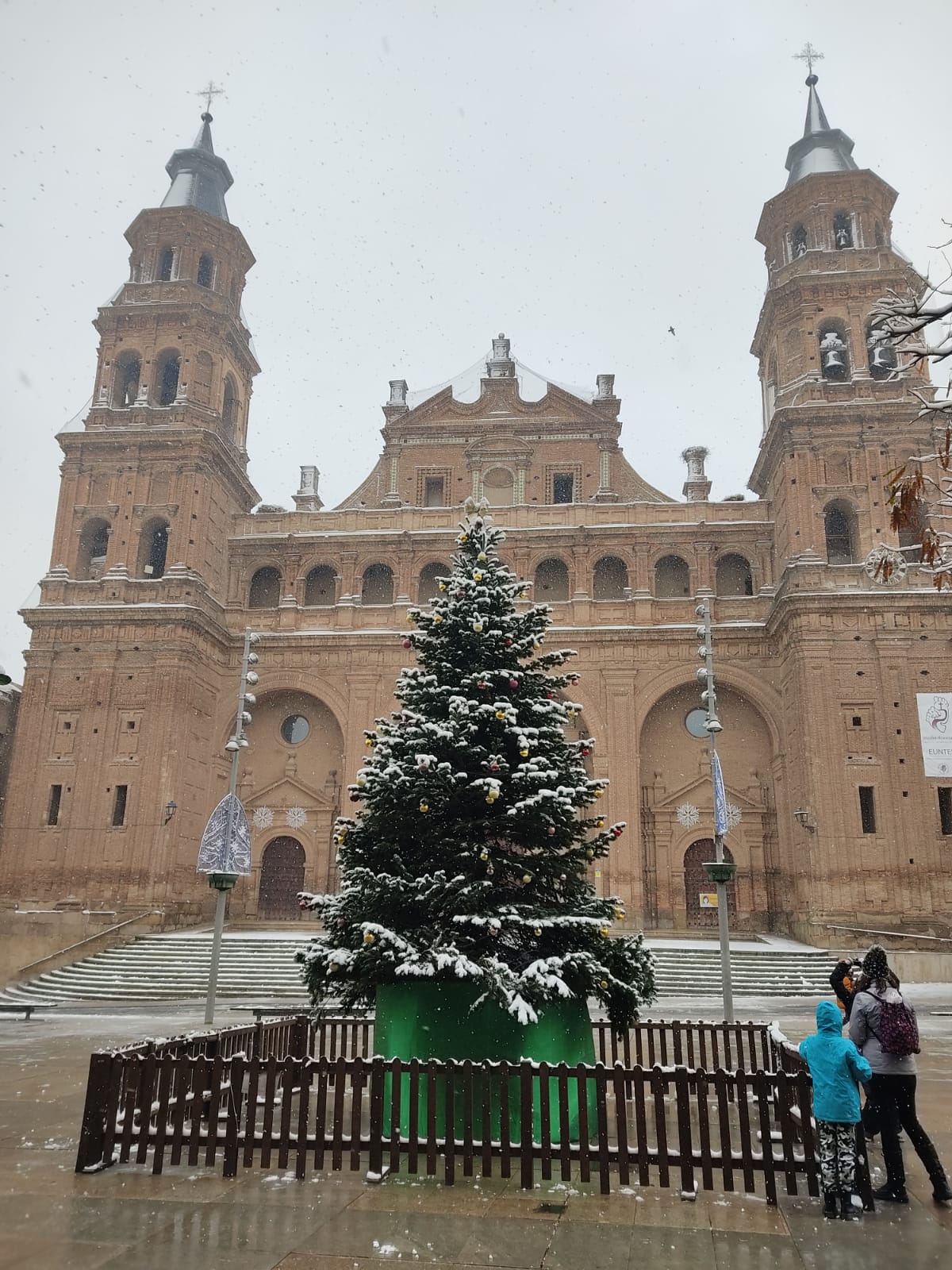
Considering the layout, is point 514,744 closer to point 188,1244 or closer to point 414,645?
point 414,645


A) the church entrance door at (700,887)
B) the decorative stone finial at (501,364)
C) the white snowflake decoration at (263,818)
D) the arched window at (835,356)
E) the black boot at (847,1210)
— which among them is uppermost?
the decorative stone finial at (501,364)

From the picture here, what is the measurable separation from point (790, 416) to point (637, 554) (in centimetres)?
714

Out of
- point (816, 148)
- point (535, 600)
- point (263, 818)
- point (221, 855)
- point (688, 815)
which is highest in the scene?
point (816, 148)

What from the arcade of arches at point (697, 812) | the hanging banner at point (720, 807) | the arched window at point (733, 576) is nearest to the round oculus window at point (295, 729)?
the arcade of arches at point (697, 812)

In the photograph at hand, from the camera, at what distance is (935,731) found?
29.5 metres

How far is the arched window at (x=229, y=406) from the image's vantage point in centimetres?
3897

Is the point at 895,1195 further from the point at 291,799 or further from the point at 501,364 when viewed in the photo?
the point at 501,364

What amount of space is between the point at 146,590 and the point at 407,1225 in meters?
30.3

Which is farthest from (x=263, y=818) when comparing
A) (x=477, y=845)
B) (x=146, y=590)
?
(x=477, y=845)

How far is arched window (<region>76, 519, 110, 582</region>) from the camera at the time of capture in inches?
1395

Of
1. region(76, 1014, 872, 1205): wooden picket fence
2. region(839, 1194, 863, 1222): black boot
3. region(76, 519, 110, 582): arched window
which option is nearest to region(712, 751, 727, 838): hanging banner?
region(76, 1014, 872, 1205): wooden picket fence

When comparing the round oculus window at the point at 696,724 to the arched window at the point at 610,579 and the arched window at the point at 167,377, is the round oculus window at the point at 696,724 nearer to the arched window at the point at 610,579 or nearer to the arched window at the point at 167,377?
the arched window at the point at 610,579

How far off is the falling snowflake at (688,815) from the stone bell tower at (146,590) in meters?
16.8

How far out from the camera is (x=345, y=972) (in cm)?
948
